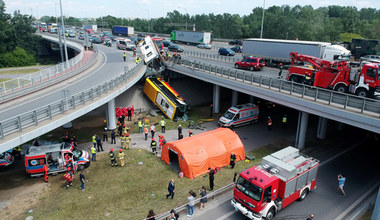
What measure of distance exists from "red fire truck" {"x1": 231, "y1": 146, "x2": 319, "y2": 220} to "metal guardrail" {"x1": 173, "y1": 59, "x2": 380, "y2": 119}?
5471 mm

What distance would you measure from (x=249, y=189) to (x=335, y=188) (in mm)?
7085

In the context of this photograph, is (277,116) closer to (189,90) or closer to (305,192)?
(189,90)

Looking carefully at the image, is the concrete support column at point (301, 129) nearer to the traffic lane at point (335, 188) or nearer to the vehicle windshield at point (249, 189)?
the traffic lane at point (335, 188)

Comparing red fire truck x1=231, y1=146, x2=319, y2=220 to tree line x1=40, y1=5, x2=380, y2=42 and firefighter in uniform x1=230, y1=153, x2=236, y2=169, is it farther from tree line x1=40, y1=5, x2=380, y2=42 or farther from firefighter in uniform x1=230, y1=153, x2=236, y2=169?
tree line x1=40, y1=5, x2=380, y2=42

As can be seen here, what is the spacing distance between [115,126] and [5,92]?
9.43 metres

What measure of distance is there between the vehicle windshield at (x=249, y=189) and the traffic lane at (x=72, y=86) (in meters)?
11.5

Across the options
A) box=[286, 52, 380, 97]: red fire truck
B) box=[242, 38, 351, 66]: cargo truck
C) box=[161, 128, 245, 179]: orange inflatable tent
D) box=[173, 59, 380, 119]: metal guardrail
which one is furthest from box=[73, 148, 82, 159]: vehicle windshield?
box=[242, 38, 351, 66]: cargo truck

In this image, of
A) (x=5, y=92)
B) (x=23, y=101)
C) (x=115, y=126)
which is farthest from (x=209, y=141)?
(x=5, y=92)

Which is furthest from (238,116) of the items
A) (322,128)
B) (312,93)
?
(312,93)

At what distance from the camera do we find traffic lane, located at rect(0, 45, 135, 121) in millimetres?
16888

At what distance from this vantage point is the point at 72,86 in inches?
912

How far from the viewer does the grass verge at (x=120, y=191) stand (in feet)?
44.2

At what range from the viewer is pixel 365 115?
16297mm

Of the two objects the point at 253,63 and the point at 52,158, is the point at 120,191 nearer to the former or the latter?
the point at 52,158
